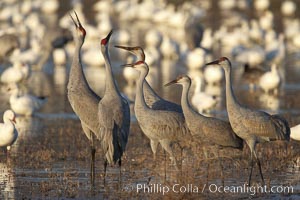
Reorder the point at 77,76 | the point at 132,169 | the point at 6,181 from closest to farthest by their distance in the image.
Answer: the point at 6,181 → the point at 77,76 → the point at 132,169

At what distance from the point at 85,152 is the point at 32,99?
440 cm

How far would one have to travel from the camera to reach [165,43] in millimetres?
28453

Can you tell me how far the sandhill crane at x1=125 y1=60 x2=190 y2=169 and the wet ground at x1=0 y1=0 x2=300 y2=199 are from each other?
30 centimetres

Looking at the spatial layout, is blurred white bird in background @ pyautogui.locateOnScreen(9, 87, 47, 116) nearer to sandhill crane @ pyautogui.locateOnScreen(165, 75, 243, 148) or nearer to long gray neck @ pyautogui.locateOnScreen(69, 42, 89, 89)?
long gray neck @ pyautogui.locateOnScreen(69, 42, 89, 89)

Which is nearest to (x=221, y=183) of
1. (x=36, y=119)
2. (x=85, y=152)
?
(x=85, y=152)

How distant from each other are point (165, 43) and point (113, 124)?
17224mm

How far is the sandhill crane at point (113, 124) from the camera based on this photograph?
11312 mm

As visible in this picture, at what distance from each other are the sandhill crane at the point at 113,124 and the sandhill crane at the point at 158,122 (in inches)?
16.8

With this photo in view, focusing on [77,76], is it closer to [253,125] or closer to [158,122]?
[158,122]

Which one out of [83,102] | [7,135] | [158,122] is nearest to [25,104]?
[7,135]

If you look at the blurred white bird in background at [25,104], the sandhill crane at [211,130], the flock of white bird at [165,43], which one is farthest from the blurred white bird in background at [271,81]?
the sandhill crane at [211,130]

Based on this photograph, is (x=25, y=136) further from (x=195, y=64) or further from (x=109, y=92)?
(x=195, y=64)

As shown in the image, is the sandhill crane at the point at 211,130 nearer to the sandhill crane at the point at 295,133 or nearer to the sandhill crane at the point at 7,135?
the sandhill crane at the point at 295,133

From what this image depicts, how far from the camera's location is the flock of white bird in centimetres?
2084
